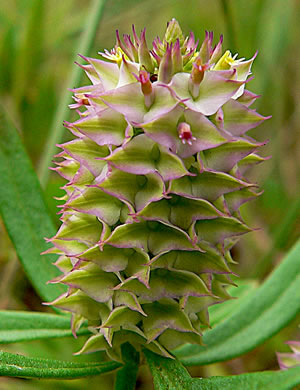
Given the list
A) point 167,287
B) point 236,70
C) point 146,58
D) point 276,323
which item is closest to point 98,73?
point 146,58

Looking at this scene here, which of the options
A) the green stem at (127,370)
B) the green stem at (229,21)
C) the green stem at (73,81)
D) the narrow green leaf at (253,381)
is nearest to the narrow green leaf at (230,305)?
the green stem at (127,370)

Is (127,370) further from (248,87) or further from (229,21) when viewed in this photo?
(248,87)

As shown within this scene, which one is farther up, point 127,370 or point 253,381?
point 253,381

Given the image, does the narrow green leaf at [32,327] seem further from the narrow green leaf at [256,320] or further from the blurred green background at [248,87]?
the blurred green background at [248,87]

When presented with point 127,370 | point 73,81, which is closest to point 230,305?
point 127,370

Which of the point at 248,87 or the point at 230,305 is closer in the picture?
the point at 230,305

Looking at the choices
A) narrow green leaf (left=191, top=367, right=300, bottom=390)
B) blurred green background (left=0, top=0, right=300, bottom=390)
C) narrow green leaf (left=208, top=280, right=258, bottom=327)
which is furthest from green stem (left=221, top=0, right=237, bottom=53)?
narrow green leaf (left=191, top=367, right=300, bottom=390)

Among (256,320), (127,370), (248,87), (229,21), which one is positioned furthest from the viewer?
(248,87)
